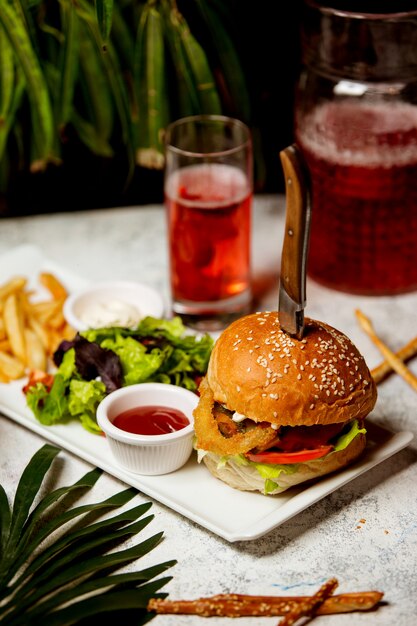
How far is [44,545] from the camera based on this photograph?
2.22 m

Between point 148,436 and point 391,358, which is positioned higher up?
point 148,436

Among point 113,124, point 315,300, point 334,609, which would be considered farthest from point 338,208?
point 334,609

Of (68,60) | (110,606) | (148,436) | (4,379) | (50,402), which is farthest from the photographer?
(68,60)

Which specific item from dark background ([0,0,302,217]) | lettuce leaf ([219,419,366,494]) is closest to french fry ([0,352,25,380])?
lettuce leaf ([219,419,366,494])

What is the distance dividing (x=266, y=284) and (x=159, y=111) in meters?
0.75

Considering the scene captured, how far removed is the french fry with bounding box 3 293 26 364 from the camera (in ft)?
9.32

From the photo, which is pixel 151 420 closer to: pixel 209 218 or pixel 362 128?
pixel 209 218

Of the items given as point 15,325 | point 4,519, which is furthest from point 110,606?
point 15,325

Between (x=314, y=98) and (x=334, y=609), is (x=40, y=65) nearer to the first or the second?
(x=314, y=98)

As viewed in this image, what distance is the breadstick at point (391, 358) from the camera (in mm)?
2807

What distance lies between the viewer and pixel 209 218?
2924 millimetres

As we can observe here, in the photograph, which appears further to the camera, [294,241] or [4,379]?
[4,379]

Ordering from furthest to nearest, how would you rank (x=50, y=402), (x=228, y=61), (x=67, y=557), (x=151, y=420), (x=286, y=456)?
(x=228, y=61)
(x=50, y=402)
(x=151, y=420)
(x=286, y=456)
(x=67, y=557)

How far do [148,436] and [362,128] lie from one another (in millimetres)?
1214
